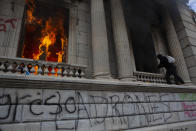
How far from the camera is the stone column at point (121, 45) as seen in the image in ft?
23.2

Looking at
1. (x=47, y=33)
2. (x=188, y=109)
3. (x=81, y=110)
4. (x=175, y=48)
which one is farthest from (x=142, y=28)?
(x=81, y=110)

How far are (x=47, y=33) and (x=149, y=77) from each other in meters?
8.73

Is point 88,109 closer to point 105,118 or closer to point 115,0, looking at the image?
point 105,118

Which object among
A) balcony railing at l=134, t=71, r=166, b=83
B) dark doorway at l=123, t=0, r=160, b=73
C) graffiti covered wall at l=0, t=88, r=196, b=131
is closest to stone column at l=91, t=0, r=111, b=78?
graffiti covered wall at l=0, t=88, r=196, b=131

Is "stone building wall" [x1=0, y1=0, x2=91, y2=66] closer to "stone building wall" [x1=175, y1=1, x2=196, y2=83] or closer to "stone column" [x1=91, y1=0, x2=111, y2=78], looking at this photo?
"stone column" [x1=91, y1=0, x2=111, y2=78]

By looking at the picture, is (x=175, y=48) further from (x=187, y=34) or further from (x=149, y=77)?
(x=149, y=77)

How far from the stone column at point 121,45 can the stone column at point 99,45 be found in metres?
1.15

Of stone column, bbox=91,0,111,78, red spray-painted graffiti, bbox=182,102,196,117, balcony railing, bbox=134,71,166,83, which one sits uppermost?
stone column, bbox=91,0,111,78

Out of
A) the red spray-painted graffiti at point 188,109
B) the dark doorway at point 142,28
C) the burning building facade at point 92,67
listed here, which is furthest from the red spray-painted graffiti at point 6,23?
the red spray-painted graffiti at point 188,109

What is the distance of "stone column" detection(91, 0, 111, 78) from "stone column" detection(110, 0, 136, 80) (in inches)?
45.2

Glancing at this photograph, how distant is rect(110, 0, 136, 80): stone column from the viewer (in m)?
7.06

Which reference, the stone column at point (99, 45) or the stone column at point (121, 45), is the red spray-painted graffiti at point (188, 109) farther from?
the stone column at point (99, 45)

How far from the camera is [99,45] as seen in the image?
266 inches

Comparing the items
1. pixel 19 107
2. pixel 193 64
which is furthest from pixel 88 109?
pixel 193 64
